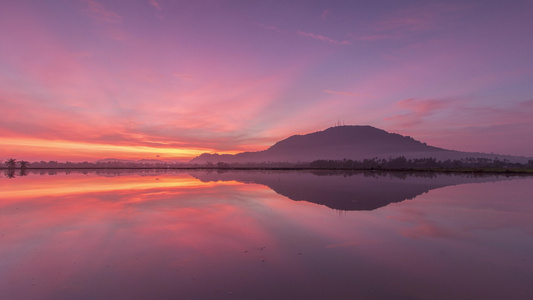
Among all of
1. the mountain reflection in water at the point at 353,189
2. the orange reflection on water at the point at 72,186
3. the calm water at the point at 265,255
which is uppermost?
the orange reflection on water at the point at 72,186

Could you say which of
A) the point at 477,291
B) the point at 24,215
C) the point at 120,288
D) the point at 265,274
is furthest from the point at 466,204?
the point at 24,215

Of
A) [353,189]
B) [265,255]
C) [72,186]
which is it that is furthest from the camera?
[72,186]

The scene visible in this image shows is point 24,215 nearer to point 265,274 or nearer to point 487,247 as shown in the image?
point 265,274

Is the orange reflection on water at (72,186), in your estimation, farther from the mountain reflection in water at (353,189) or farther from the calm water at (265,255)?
the calm water at (265,255)

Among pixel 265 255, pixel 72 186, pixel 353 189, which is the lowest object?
pixel 265 255

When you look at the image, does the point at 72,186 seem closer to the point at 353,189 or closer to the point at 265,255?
the point at 353,189

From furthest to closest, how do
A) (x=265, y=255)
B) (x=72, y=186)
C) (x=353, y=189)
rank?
(x=72, y=186) → (x=353, y=189) → (x=265, y=255)

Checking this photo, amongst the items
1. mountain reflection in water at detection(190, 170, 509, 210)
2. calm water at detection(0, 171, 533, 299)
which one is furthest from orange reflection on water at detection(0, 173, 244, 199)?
calm water at detection(0, 171, 533, 299)

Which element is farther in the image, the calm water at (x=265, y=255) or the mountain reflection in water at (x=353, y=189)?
the mountain reflection in water at (x=353, y=189)

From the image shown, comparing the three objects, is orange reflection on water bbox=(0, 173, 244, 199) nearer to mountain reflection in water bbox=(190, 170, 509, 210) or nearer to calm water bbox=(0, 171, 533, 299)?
mountain reflection in water bbox=(190, 170, 509, 210)

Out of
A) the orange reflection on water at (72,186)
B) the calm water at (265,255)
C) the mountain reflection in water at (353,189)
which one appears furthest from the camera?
the orange reflection on water at (72,186)

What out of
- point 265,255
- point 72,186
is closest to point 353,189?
point 265,255

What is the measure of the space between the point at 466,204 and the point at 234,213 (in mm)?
20612

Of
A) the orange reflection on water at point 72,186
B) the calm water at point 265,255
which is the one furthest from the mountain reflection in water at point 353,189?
the orange reflection on water at point 72,186
